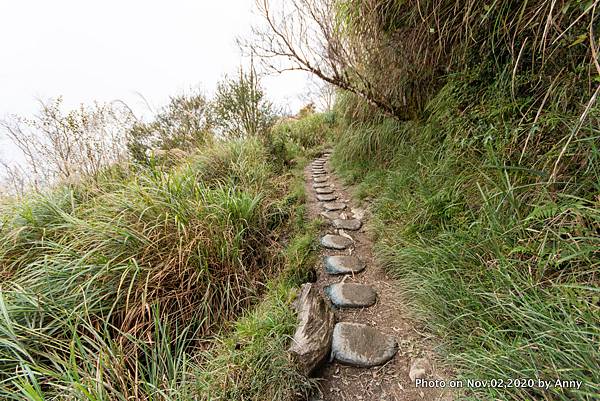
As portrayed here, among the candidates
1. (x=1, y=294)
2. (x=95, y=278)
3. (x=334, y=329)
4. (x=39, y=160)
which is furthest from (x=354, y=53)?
(x=39, y=160)

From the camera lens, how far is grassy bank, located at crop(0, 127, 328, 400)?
0.96 meters

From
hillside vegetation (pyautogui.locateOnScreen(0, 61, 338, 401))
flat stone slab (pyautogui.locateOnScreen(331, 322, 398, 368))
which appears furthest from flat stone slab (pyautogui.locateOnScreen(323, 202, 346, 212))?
flat stone slab (pyautogui.locateOnScreen(331, 322, 398, 368))

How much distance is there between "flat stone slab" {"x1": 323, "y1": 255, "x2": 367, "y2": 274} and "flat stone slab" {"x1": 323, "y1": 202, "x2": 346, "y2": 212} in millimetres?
843

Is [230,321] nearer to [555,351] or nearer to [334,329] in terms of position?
[334,329]

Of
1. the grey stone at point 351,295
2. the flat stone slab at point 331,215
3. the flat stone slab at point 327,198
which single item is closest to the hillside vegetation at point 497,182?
the grey stone at point 351,295

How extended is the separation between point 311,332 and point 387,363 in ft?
1.34

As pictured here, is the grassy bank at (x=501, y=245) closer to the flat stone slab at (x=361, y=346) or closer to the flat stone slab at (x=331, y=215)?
the flat stone slab at (x=361, y=346)

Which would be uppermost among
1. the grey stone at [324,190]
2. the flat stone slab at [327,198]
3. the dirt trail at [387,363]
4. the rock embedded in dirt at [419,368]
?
the grey stone at [324,190]

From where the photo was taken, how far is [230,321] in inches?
55.2

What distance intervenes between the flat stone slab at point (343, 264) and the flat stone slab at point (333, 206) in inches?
33.2

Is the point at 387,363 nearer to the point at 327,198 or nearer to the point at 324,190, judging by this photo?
the point at 327,198

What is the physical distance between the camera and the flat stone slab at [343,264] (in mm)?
1686

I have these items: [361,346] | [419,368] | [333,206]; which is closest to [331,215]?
[333,206]

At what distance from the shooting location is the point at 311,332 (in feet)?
3.75
